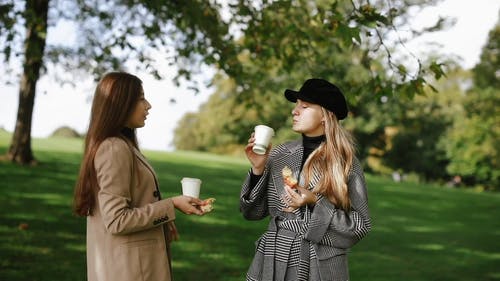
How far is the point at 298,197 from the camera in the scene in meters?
3.47

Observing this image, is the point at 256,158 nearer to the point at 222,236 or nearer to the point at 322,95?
the point at 322,95

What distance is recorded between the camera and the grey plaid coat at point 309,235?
11.8 feet

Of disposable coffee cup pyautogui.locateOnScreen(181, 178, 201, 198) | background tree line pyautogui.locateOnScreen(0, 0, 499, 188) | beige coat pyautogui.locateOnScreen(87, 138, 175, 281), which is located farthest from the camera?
background tree line pyautogui.locateOnScreen(0, 0, 499, 188)

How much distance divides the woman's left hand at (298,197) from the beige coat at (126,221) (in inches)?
26.7

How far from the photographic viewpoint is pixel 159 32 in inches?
381

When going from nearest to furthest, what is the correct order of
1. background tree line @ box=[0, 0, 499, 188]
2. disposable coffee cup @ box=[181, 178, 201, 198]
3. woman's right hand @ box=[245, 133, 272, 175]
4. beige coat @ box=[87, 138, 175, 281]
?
beige coat @ box=[87, 138, 175, 281], disposable coffee cup @ box=[181, 178, 201, 198], woman's right hand @ box=[245, 133, 272, 175], background tree line @ box=[0, 0, 499, 188]

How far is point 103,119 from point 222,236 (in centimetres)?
770

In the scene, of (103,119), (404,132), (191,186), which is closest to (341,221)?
(191,186)

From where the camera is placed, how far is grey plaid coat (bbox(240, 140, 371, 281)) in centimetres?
359

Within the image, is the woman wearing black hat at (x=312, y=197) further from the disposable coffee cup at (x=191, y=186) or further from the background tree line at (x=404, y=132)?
the background tree line at (x=404, y=132)

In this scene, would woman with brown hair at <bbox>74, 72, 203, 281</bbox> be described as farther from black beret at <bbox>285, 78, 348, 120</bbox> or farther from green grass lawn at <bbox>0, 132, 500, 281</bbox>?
green grass lawn at <bbox>0, 132, 500, 281</bbox>

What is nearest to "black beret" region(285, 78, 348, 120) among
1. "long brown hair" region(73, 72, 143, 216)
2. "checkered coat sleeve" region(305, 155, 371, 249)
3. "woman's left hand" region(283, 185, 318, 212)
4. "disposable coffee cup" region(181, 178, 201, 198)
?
"checkered coat sleeve" region(305, 155, 371, 249)

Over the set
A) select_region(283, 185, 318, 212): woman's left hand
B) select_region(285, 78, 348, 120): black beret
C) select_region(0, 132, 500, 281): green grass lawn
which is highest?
select_region(285, 78, 348, 120): black beret

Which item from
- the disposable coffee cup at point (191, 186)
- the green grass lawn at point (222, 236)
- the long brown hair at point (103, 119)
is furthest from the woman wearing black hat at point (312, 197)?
the green grass lawn at point (222, 236)
